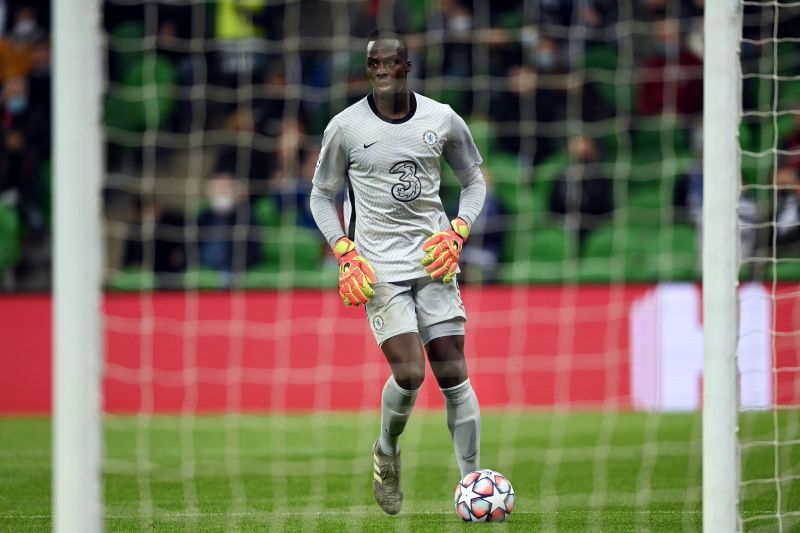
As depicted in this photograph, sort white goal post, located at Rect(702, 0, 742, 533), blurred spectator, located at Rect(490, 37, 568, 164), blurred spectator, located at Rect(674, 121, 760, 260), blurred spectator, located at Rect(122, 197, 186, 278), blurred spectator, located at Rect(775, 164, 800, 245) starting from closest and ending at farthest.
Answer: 1. white goal post, located at Rect(702, 0, 742, 533)
2. blurred spectator, located at Rect(775, 164, 800, 245)
3. blurred spectator, located at Rect(674, 121, 760, 260)
4. blurred spectator, located at Rect(122, 197, 186, 278)
5. blurred spectator, located at Rect(490, 37, 568, 164)

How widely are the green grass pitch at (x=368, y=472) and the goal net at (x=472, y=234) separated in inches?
3.2

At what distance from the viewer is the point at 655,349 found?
34.6ft

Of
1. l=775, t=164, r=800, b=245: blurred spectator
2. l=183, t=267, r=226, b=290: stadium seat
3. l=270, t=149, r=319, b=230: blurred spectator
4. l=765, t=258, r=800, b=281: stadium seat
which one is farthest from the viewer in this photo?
l=270, t=149, r=319, b=230: blurred spectator

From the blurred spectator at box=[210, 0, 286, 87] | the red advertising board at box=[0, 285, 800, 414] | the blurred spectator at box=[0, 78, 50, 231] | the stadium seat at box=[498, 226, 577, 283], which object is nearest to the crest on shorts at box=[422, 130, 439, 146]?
the red advertising board at box=[0, 285, 800, 414]

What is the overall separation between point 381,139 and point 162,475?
2.96 meters

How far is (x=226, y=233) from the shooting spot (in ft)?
37.3

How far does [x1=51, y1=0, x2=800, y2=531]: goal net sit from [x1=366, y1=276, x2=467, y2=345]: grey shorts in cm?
286

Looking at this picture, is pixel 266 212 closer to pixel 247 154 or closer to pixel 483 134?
pixel 247 154

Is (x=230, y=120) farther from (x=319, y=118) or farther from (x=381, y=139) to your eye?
(x=381, y=139)

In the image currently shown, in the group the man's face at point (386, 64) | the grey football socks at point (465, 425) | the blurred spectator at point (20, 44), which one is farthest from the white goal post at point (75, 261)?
the blurred spectator at point (20, 44)

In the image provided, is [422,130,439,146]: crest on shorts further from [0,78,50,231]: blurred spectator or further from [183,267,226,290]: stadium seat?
[0,78,50,231]: blurred spectator

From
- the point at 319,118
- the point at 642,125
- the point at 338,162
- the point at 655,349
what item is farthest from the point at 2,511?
the point at 642,125

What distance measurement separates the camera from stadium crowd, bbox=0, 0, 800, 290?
11289 millimetres

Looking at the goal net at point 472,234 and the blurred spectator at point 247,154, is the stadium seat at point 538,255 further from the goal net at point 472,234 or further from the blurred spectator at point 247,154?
the blurred spectator at point 247,154
